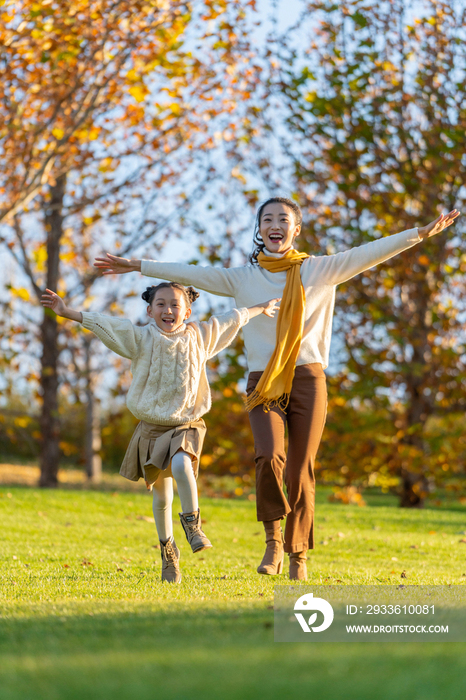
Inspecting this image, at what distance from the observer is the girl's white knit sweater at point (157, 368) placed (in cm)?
394

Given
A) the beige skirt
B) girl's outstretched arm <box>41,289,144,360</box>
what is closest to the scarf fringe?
the beige skirt

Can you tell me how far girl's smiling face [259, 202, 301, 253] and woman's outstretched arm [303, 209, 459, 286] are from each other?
0.19 metres

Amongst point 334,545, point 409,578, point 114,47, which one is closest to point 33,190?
point 114,47

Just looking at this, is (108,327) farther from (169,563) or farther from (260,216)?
(169,563)

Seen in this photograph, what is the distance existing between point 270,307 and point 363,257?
0.59 m

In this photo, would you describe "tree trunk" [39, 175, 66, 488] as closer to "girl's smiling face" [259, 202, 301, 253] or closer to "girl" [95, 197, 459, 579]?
"girl" [95, 197, 459, 579]

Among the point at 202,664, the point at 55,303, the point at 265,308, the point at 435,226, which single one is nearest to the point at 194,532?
the point at 265,308

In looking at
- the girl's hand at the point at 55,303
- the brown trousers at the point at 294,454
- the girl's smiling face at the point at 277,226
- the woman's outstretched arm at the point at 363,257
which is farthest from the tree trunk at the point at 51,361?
the brown trousers at the point at 294,454

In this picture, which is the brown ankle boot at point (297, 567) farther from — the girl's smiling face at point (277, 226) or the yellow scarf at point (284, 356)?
the girl's smiling face at point (277, 226)

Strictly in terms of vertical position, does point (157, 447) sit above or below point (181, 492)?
above

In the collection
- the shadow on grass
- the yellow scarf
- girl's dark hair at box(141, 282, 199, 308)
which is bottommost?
the shadow on grass

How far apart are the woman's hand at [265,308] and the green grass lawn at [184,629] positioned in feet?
4.80

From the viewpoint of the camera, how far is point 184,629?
2.52 m

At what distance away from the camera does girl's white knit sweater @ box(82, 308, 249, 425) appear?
3.94 metres
